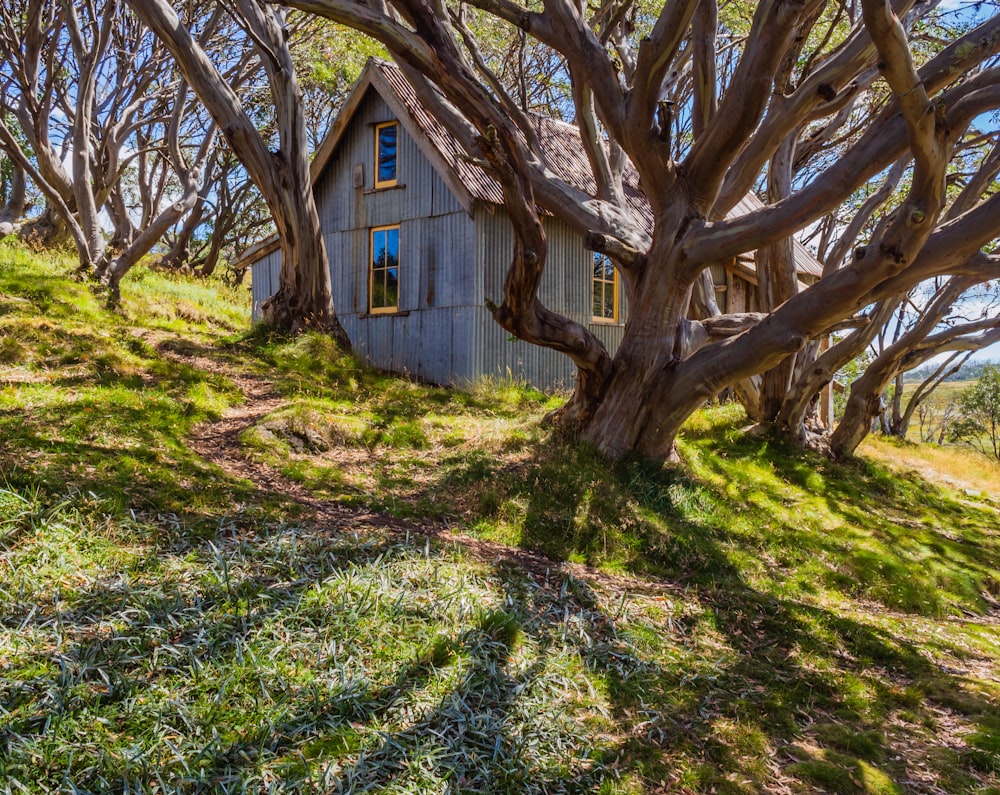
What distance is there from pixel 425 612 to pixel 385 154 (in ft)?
43.1

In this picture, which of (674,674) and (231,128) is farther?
(231,128)

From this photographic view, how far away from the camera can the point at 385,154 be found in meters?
16.0

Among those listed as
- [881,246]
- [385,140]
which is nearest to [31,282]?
[385,140]

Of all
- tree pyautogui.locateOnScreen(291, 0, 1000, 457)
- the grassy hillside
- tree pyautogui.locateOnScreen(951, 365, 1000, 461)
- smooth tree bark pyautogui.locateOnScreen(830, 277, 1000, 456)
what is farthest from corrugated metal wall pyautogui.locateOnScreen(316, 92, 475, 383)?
tree pyautogui.locateOnScreen(951, 365, 1000, 461)

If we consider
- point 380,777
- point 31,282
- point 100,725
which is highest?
point 31,282

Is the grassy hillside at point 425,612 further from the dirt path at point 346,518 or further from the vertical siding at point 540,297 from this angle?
the vertical siding at point 540,297

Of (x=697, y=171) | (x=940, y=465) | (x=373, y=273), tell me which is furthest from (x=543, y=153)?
(x=940, y=465)

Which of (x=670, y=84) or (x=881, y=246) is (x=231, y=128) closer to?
(x=670, y=84)

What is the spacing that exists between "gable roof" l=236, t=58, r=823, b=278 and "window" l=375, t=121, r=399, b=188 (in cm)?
59

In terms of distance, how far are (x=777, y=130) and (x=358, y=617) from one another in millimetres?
7117

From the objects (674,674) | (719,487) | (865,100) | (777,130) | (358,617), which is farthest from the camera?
(865,100)

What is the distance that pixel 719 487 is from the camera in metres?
9.93

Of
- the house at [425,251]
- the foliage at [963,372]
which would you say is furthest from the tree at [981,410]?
the house at [425,251]

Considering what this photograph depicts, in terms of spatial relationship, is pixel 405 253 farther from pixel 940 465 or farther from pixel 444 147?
pixel 940 465
